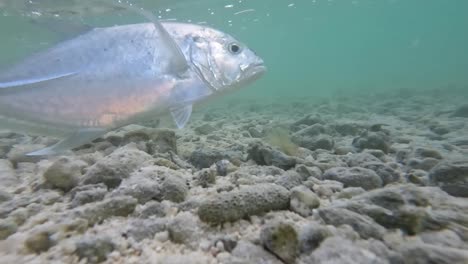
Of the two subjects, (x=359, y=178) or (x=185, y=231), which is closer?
(x=185, y=231)

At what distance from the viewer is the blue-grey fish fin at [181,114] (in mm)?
2920

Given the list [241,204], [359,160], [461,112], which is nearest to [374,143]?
[359,160]

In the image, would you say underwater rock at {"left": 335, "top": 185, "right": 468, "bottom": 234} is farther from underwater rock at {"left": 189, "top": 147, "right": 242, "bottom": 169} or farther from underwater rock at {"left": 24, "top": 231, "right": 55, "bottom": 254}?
underwater rock at {"left": 24, "top": 231, "right": 55, "bottom": 254}

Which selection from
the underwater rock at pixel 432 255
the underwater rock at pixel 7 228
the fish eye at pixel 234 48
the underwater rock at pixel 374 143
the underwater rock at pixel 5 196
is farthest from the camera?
the underwater rock at pixel 374 143

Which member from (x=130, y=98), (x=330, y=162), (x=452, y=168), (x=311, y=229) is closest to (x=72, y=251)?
(x=311, y=229)

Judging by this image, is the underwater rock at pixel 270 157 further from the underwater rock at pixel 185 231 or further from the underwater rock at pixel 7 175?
the underwater rock at pixel 7 175

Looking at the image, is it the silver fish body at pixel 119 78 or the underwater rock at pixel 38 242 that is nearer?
the underwater rock at pixel 38 242

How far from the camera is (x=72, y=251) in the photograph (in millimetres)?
1446

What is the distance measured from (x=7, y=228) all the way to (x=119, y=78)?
4.80 feet

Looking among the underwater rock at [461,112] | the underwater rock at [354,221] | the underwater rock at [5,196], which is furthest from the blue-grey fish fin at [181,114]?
the underwater rock at [461,112]

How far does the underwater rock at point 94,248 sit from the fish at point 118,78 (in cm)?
141

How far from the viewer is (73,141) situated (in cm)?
266

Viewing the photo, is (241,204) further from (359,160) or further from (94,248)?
(359,160)

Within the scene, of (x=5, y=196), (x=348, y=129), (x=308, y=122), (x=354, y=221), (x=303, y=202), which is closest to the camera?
(x=354, y=221)
